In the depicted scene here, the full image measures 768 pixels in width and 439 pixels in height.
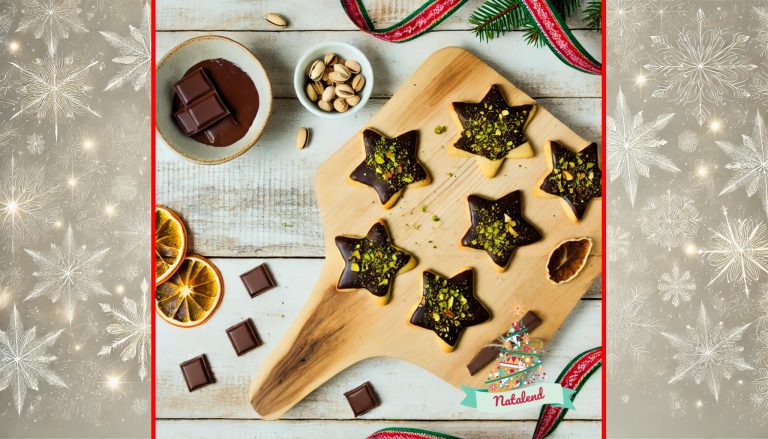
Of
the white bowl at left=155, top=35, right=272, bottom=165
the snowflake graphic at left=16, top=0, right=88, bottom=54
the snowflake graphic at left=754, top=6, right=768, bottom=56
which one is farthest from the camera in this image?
the white bowl at left=155, top=35, right=272, bottom=165

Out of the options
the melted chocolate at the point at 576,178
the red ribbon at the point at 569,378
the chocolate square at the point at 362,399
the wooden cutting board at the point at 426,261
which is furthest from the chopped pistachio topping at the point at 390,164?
the red ribbon at the point at 569,378

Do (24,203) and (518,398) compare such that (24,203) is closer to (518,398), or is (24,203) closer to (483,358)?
(483,358)

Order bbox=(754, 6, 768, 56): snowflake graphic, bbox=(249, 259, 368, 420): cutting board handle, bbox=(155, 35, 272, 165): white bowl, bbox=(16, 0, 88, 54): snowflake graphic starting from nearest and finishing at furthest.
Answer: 1. bbox=(16, 0, 88, 54): snowflake graphic
2. bbox=(754, 6, 768, 56): snowflake graphic
3. bbox=(155, 35, 272, 165): white bowl
4. bbox=(249, 259, 368, 420): cutting board handle

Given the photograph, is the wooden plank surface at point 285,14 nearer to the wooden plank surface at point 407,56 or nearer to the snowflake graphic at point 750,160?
the wooden plank surface at point 407,56

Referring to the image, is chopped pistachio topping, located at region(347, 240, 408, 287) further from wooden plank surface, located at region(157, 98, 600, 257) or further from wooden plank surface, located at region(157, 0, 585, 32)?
wooden plank surface, located at region(157, 0, 585, 32)

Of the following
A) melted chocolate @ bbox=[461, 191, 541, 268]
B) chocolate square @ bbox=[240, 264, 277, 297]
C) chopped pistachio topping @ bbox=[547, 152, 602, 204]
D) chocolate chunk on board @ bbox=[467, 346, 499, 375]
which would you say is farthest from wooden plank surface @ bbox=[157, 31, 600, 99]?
chocolate chunk on board @ bbox=[467, 346, 499, 375]

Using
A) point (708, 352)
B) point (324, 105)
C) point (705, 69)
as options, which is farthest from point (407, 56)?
point (708, 352)

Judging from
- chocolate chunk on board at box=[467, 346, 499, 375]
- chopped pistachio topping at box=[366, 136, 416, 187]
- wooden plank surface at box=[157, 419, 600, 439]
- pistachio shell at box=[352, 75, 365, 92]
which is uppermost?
pistachio shell at box=[352, 75, 365, 92]

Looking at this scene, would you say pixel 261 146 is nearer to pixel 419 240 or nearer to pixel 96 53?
pixel 419 240
